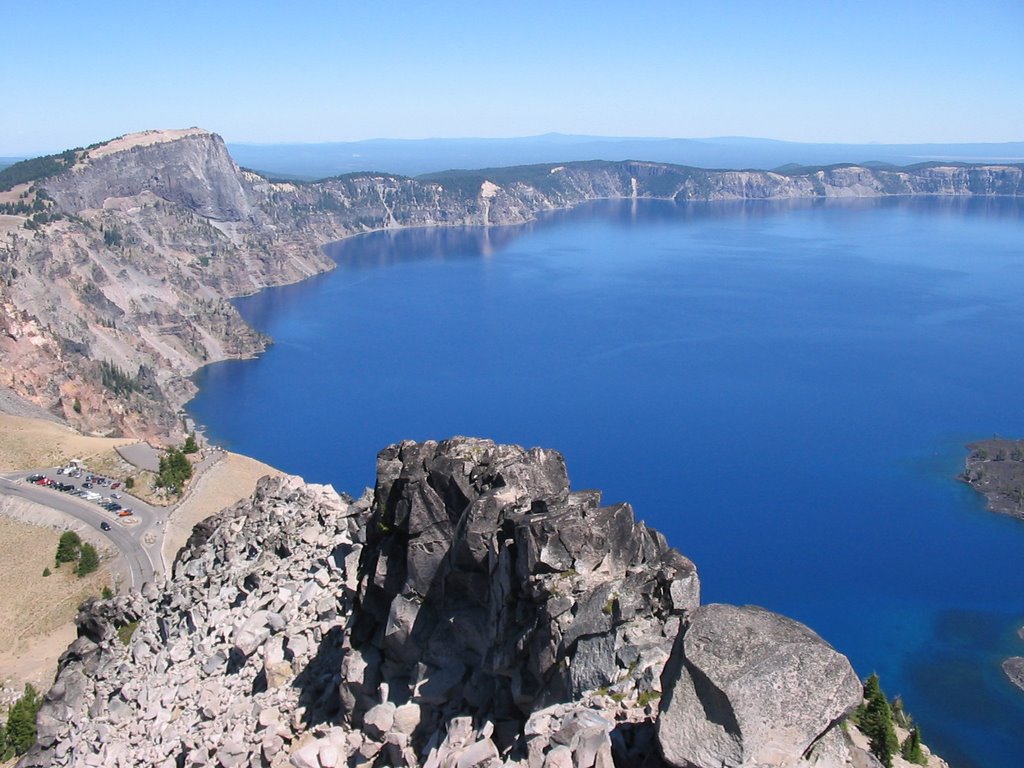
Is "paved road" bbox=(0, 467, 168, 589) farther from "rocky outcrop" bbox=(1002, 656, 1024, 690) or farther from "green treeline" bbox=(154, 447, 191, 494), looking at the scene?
"rocky outcrop" bbox=(1002, 656, 1024, 690)

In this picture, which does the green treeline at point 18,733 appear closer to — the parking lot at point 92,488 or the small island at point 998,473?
the parking lot at point 92,488

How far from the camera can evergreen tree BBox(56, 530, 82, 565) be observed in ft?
183

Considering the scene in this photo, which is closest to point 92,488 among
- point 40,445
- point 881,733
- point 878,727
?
point 40,445

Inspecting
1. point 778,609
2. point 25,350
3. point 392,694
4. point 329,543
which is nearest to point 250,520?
point 329,543

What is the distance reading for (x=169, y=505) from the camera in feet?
212

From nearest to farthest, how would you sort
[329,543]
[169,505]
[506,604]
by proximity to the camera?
[506,604] < [329,543] < [169,505]

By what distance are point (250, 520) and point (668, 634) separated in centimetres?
2903

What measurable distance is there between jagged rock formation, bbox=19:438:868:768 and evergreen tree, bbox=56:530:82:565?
60.0 feet

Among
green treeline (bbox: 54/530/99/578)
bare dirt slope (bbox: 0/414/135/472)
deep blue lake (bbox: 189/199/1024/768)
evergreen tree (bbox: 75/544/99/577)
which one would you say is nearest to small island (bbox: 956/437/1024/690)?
deep blue lake (bbox: 189/199/1024/768)

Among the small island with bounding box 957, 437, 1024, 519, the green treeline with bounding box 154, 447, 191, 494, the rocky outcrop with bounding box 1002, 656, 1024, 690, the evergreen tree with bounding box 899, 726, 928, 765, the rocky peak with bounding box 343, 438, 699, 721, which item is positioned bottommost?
the rocky outcrop with bounding box 1002, 656, 1024, 690

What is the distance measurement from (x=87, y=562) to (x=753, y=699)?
1998 inches

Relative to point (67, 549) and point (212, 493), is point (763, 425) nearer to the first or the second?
point (212, 493)

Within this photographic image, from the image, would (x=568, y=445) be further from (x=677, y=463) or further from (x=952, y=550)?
(x=952, y=550)

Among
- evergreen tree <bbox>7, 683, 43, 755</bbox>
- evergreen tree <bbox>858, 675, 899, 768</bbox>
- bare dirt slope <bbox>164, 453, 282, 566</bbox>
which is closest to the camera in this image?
evergreen tree <bbox>858, 675, 899, 768</bbox>
